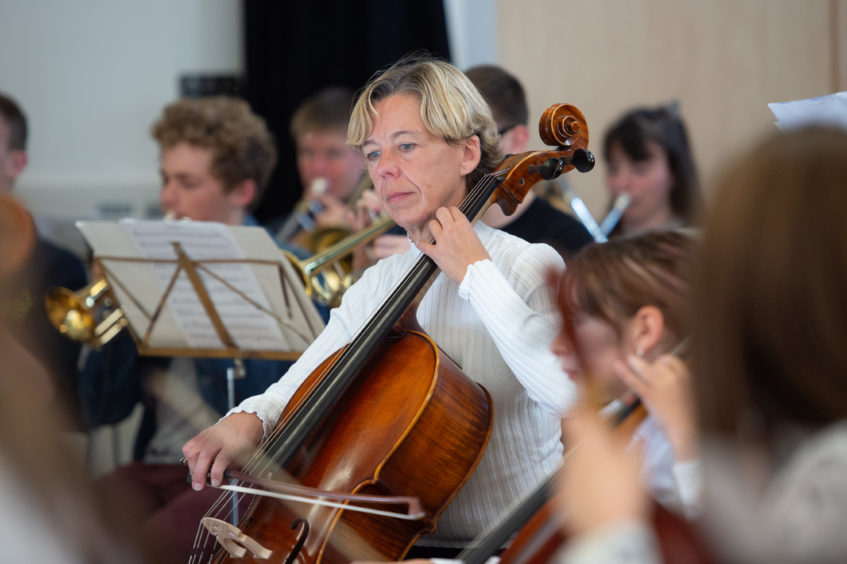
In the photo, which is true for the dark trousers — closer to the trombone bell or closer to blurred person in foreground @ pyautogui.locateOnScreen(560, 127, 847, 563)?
the trombone bell

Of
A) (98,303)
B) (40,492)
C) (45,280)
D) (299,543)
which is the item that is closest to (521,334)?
(299,543)

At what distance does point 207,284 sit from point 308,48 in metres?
2.23

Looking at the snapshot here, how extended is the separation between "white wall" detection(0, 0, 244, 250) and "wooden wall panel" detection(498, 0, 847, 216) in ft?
4.96

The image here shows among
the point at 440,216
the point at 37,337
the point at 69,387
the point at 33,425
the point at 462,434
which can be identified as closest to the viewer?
the point at 33,425

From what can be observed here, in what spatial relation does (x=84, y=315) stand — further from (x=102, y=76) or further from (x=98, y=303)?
(x=102, y=76)

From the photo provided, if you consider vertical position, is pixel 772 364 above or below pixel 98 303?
above

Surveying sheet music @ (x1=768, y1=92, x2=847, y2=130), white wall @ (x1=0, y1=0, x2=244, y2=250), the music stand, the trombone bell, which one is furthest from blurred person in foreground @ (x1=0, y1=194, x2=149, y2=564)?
white wall @ (x1=0, y1=0, x2=244, y2=250)

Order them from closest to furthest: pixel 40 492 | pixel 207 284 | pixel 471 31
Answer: pixel 40 492 → pixel 207 284 → pixel 471 31

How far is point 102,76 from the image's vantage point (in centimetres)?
445

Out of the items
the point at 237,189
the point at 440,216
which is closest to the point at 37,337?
the point at 237,189

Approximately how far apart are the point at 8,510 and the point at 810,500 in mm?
682

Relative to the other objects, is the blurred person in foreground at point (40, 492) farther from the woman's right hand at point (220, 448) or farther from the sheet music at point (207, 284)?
the sheet music at point (207, 284)

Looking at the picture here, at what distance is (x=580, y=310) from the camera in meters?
1.14

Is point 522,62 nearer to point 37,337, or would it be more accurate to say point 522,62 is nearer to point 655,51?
point 655,51
